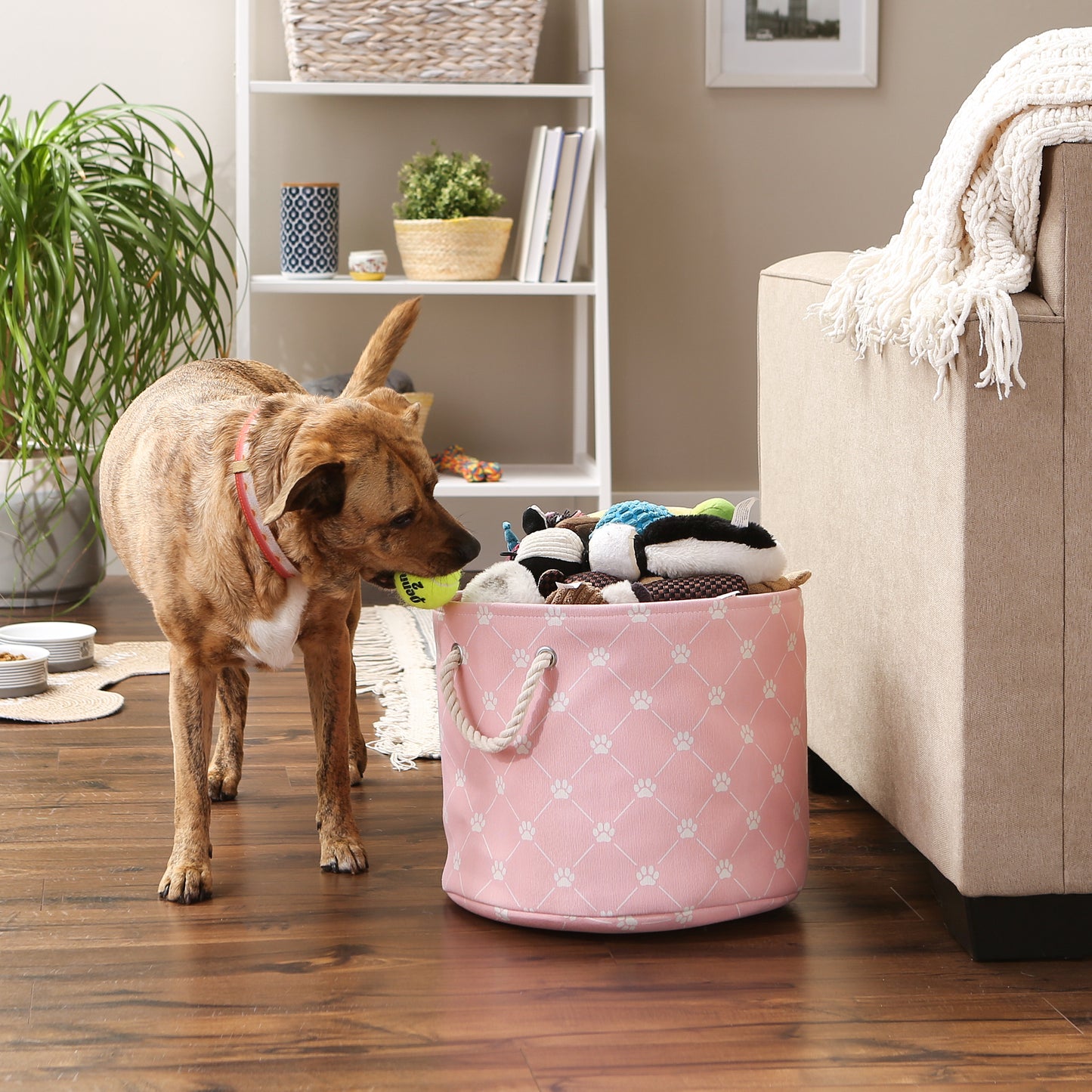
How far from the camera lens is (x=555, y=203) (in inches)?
120

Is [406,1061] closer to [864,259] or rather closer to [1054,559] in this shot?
[1054,559]

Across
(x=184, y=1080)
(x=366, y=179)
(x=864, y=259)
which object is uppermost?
(x=366, y=179)

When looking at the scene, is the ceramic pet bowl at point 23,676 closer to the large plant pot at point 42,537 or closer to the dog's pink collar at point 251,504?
the large plant pot at point 42,537

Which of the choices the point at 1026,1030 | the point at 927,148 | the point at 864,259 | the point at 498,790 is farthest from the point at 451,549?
the point at 927,148

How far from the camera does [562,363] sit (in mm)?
3498

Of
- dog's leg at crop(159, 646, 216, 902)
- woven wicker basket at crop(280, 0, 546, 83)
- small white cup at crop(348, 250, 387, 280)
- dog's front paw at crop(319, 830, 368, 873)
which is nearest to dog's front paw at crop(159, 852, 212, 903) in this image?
dog's leg at crop(159, 646, 216, 902)

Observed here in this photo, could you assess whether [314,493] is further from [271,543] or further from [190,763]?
[190,763]

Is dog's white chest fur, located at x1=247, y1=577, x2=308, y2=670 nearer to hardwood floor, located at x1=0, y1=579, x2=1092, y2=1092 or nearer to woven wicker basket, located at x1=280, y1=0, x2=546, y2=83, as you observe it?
hardwood floor, located at x1=0, y1=579, x2=1092, y2=1092

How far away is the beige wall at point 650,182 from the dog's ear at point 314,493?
2.12 metres

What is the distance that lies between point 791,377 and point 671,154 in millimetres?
1892

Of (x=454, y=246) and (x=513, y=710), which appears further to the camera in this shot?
(x=454, y=246)

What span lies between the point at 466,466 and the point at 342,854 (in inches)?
66.8

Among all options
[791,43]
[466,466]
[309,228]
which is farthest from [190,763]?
[791,43]

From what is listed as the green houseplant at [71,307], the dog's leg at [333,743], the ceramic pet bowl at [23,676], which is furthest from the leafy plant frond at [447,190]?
the dog's leg at [333,743]
